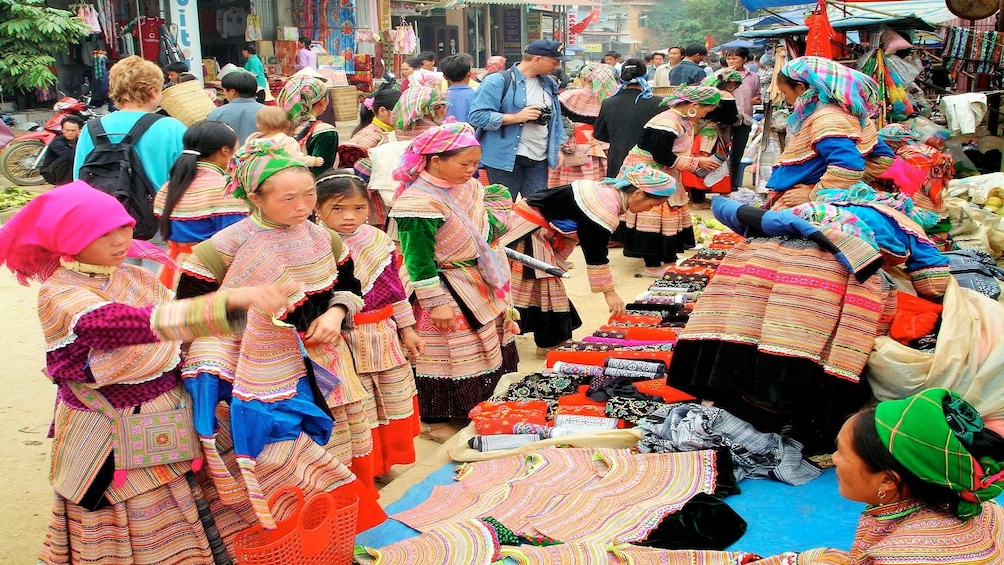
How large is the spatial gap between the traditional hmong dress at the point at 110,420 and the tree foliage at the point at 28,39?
489 inches

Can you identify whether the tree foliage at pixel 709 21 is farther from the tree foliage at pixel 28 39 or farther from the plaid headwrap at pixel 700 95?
the plaid headwrap at pixel 700 95

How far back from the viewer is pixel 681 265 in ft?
24.4

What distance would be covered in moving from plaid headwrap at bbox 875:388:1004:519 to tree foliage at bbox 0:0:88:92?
552 inches

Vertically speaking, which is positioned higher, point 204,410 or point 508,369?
point 204,410

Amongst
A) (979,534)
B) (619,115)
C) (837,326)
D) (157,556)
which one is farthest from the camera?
(619,115)

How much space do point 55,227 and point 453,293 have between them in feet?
7.07

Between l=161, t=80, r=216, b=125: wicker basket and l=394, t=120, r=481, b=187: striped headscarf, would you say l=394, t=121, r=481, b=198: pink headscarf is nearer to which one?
l=394, t=120, r=481, b=187: striped headscarf

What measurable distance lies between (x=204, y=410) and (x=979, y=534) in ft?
7.19

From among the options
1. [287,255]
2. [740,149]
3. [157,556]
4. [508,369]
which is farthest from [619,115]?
[157,556]

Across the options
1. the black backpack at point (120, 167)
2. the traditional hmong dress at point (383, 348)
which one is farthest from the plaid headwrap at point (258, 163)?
the black backpack at point (120, 167)

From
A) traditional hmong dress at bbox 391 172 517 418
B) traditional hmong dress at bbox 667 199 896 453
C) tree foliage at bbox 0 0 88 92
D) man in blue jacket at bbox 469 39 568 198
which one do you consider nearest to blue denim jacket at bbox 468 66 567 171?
man in blue jacket at bbox 469 39 568 198

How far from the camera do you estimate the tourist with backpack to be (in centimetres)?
500

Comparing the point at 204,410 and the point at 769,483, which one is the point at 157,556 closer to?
the point at 204,410

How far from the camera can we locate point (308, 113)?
627cm
